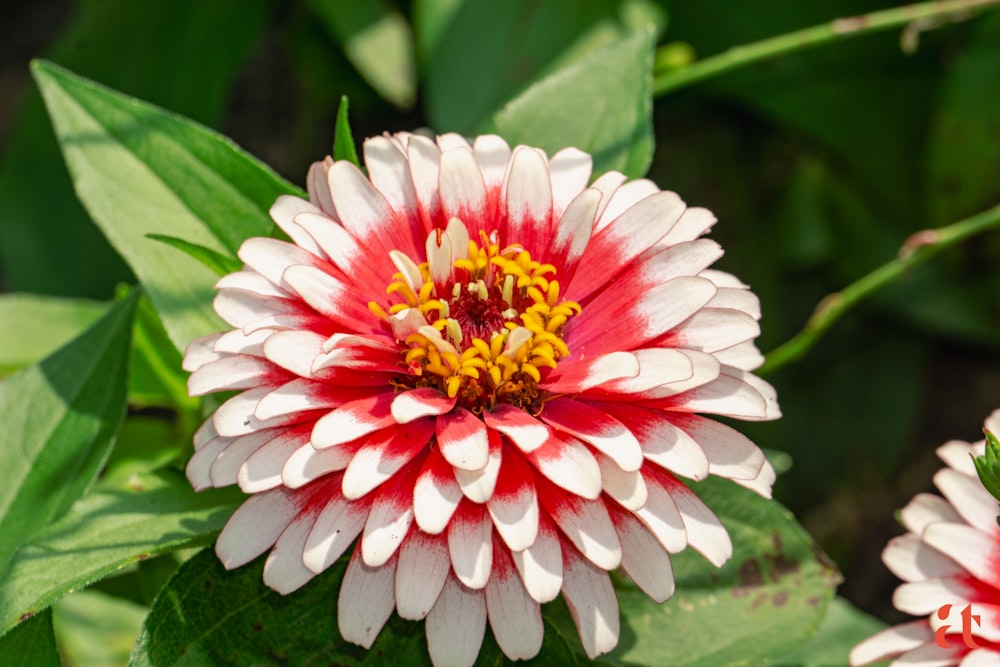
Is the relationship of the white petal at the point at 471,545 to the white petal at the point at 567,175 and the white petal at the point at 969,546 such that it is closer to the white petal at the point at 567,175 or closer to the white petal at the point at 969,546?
the white petal at the point at 567,175

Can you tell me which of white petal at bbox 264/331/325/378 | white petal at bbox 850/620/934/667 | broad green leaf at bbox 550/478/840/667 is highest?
white petal at bbox 264/331/325/378

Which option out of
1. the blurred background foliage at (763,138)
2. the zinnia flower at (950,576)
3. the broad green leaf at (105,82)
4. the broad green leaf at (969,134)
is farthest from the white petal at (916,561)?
the broad green leaf at (105,82)

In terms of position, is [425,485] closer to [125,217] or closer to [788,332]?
[125,217]

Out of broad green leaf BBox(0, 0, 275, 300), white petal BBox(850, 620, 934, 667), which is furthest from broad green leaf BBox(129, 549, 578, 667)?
broad green leaf BBox(0, 0, 275, 300)

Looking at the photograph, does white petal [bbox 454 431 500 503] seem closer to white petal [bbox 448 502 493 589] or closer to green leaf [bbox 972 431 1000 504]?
white petal [bbox 448 502 493 589]

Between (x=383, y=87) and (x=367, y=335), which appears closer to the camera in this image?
(x=367, y=335)

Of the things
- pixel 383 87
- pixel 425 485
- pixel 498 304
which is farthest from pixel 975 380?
pixel 425 485
